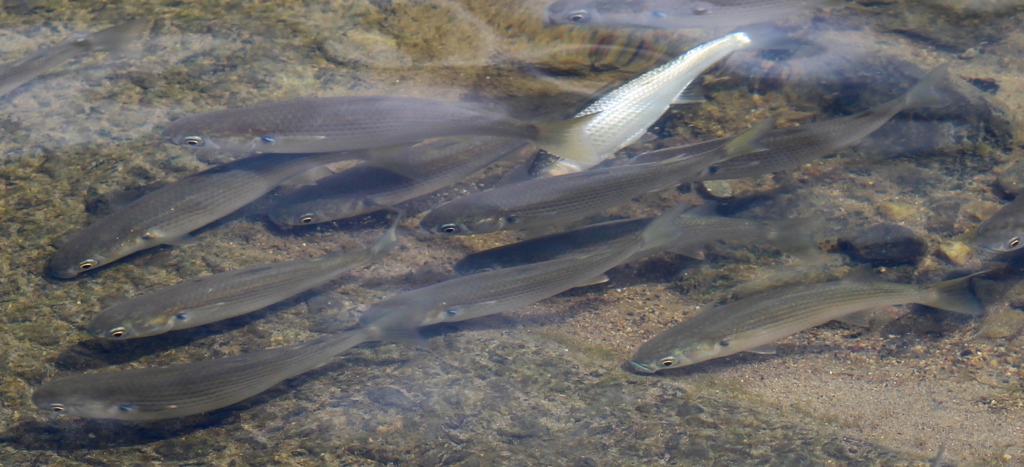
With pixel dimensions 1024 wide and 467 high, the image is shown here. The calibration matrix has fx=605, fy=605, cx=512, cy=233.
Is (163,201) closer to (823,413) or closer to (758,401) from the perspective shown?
(758,401)

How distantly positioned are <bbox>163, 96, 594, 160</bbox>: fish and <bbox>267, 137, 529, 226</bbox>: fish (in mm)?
236

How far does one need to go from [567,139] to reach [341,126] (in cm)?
152

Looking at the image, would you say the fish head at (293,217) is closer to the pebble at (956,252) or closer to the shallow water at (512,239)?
the shallow water at (512,239)

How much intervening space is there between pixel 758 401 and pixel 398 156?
277cm

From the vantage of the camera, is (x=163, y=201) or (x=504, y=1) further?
(x=504, y=1)

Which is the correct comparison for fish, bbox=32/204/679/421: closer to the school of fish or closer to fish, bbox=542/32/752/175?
the school of fish

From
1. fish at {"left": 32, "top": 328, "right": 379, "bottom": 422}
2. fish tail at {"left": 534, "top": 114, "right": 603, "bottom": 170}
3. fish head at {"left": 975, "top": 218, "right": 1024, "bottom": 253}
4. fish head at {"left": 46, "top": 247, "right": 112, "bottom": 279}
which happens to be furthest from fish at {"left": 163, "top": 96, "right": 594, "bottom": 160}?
fish head at {"left": 975, "top": 218, "right": 1024, "bottom": 253}

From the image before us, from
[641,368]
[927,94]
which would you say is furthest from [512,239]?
[927,94]

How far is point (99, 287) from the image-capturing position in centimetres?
361

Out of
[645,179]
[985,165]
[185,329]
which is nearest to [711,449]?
[645,179]

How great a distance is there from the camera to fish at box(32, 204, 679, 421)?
2746 millimetres

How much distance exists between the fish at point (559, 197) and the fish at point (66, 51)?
3543mm

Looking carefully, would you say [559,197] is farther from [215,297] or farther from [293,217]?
[215,297]

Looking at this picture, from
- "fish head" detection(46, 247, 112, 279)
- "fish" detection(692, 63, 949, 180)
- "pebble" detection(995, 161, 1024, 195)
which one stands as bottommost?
"fish head" detection(46, 247, 112, 279)
